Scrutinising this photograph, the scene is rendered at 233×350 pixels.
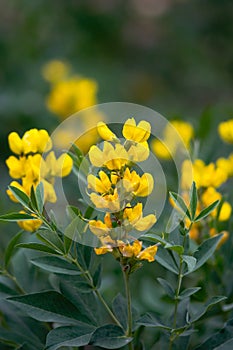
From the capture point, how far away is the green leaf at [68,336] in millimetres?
833

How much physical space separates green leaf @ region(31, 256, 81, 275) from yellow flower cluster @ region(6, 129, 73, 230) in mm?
59

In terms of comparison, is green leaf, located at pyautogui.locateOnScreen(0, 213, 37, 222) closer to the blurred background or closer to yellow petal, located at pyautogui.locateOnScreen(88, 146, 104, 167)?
yellow petal, located at pyautogui.locateOnScreen(88, 146, 104, 167)

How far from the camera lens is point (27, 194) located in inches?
36.0

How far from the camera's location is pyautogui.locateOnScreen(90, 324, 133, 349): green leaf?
2.79 feet

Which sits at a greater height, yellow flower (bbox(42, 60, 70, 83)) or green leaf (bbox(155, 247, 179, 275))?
A: yellow flower (bbox(42, 60, 70, 83))

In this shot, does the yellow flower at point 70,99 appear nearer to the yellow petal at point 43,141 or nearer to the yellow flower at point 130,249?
the yellow petal at point 43,141

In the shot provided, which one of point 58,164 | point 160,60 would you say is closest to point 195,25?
point 160,60

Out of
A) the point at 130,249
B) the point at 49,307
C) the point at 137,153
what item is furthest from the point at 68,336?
the point at 137,153

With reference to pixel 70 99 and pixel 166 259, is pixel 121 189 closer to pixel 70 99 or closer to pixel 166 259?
pixel 166 259

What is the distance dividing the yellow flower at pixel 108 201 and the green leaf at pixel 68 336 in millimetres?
189

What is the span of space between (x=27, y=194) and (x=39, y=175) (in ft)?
0.11

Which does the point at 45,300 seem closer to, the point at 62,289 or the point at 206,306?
the point at 62,289

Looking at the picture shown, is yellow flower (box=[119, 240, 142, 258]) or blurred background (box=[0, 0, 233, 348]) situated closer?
yellow flower (box=[119, 240, 142, 258])

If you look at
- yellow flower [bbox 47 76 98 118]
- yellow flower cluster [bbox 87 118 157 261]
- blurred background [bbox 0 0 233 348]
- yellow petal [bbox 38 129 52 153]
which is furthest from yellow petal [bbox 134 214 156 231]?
blurred background [bbox 0 0 233 348]
